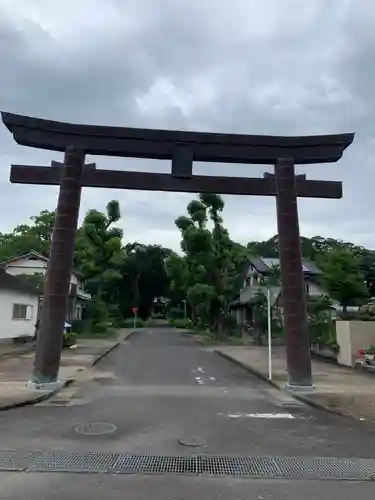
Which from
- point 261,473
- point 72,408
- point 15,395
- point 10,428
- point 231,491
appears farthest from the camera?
point 15,395

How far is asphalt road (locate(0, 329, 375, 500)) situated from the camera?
4824mm

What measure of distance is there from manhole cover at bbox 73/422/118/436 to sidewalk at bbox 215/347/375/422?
406cm

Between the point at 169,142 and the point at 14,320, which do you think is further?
the point at 14,320

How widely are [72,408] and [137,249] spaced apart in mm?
67556

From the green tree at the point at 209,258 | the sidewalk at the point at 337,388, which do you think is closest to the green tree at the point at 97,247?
the green tree at the point at 209,258

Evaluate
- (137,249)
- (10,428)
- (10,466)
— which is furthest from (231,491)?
(137,249)

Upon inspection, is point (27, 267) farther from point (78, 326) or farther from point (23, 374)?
point (23, 374)

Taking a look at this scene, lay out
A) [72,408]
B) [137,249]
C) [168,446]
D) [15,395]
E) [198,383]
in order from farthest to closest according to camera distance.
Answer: [137,249], [198,383], [15,395], [72,408], [168,446]

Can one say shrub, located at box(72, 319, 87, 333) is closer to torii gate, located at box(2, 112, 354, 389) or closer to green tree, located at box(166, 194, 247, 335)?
green tree, located at box(166, 194, 247, 335)

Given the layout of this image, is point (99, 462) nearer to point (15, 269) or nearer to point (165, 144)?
point (165, 144)

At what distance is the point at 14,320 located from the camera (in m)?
26.7

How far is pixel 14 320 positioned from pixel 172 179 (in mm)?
18042

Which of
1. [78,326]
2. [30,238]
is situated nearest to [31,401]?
[78,326]

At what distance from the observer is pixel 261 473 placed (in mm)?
5367
